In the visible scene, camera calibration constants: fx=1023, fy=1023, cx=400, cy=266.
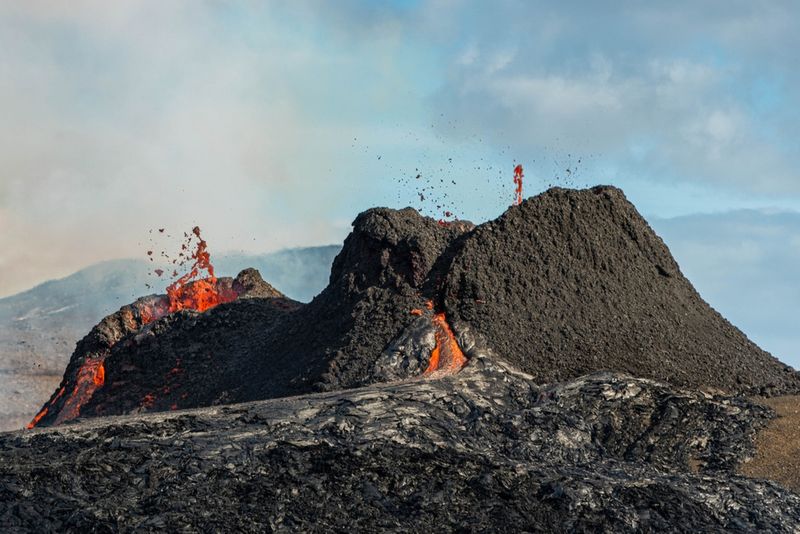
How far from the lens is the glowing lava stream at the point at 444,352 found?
17078mm

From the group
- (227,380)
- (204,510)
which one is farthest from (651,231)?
(204,510)

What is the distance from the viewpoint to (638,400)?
16.1 m

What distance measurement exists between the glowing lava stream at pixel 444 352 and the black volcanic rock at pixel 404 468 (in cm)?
112

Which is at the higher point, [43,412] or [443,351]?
[443,351]

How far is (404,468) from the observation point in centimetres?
1284

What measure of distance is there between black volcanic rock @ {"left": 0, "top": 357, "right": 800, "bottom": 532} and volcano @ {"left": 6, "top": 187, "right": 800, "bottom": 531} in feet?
0.12

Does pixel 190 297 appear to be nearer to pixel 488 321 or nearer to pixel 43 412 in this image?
pixel 43 412

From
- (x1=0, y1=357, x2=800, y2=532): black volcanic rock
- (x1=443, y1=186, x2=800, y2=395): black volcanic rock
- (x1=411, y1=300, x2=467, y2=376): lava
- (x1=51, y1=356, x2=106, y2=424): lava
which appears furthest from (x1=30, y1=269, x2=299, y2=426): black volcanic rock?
(x1=0, y1=357, x2=800, y2=532): black volcanic rock

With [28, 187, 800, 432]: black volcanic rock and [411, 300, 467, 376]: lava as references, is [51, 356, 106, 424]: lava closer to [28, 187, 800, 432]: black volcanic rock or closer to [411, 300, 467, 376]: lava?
[28, 187, 800, 432]: black volcanic rock

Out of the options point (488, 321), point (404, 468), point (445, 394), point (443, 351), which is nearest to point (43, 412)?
point (443, 351)

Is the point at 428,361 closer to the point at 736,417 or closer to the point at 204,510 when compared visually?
the point at 736,417

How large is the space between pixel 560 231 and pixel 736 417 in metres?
5.48

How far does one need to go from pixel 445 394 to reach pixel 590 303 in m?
5.36

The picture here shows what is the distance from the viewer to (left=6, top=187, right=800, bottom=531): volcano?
12.3m
